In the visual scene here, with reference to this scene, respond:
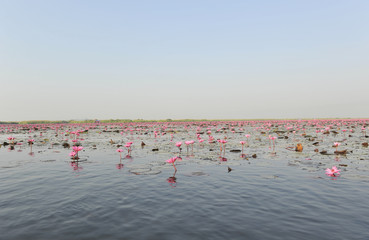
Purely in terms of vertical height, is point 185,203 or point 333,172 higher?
point 333,172

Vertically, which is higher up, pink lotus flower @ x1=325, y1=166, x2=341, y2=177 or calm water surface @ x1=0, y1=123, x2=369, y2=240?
pink lotus flower @ x1=325, y1=166, x2=341, y2=177

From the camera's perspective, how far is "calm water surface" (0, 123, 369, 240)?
12.6 ft

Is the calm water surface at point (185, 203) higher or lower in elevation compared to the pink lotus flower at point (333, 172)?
lower

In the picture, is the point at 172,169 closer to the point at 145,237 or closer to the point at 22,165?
the point at 145,237

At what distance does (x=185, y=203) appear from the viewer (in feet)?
17.2

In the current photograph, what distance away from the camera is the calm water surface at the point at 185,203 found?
3.84 meters

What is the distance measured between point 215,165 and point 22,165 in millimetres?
9503

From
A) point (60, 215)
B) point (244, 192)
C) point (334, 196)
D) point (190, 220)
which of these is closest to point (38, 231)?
point (60, 215)

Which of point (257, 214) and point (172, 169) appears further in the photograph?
point (172, 169)

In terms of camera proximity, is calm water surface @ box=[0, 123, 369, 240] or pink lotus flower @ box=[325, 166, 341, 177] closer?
calm water surface @ box=[0, 123, 369, 240]

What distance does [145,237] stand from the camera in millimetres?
3615

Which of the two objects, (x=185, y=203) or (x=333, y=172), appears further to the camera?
(x=333, y=172)

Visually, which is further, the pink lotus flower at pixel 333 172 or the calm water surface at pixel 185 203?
the pink lotus flower at pixel 333 172

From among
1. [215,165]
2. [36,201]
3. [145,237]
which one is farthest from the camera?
[215,165]
